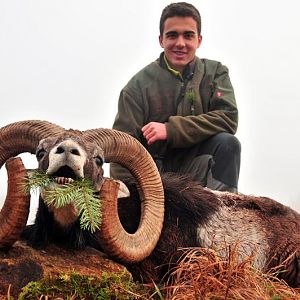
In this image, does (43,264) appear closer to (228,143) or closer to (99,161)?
(99,161)

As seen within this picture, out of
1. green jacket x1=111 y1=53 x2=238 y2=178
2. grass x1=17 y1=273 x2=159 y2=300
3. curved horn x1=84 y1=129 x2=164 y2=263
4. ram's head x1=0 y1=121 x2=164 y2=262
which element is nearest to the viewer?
grass x1=17 y1=273 x2=159 y2=300

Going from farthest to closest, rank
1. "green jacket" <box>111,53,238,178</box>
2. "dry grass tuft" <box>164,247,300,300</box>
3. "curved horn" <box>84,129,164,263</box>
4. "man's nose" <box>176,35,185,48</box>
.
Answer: "man's nose" <box>176,35,185,48</box> < "green jacket" <box>111,53,238,178</box> < "curved horn" <box>84,129,164,263</box> < "dry grass tuft" <box>164,247,300,300</box>

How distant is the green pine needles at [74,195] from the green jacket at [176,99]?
294 centimetres

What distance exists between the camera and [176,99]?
7.93 m

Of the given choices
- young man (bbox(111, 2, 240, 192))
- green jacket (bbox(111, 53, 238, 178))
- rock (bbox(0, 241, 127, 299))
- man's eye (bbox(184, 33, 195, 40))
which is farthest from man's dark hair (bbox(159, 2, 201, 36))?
rock (bbox(0, 241, 127, 299))

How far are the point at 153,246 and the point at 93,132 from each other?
1.11 metres

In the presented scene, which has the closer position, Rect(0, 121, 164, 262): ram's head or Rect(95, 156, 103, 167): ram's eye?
Rect(0, 121, 164, 262): ram's head

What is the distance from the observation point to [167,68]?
26.8ft

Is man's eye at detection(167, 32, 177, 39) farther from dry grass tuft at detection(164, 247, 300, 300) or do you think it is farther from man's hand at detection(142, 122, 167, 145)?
dry grass tuft at detection(164, 247, 300, 300)

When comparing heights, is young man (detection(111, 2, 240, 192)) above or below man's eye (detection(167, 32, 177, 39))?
below

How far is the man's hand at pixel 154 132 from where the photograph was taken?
23.9 feet

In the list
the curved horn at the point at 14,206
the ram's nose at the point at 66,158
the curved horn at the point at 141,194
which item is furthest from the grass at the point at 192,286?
the ram's nose at the point at 66,158

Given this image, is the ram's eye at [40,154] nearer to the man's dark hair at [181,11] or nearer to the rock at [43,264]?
the rock at [43,264]

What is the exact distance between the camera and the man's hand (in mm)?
7293
